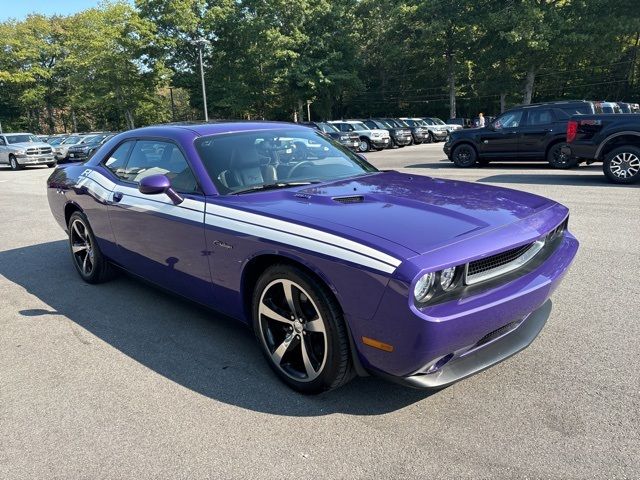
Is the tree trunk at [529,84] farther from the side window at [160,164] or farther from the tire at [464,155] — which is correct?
the side window at [160,164]

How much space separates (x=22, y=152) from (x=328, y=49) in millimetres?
25152

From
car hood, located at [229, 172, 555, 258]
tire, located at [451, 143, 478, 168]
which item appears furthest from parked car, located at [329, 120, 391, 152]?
car hood, located at [229, 172, 555, 258]

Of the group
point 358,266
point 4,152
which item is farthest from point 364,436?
point 4,152

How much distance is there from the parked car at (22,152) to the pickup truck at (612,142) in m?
23.8

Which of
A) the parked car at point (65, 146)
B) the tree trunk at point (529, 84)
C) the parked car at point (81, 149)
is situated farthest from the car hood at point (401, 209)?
the tree trunk at point (529, 84)

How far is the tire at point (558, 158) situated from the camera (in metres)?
13.1

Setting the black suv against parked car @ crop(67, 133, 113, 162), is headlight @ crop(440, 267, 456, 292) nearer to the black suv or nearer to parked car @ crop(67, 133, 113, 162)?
the black suv

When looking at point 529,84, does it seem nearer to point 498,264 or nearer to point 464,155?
point 464,155

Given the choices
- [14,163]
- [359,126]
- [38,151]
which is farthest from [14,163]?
[359,126]

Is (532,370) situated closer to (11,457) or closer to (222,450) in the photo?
(222,450)

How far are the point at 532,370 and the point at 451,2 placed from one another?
38.8m

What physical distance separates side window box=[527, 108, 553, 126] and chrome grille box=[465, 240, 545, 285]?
11906 millimetres

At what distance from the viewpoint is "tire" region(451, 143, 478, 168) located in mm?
14867

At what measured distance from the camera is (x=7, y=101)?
5528cm
